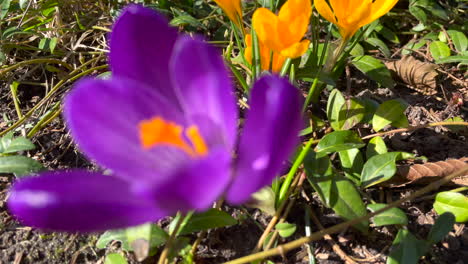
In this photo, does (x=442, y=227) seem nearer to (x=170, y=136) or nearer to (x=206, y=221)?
(x=206, y=221)

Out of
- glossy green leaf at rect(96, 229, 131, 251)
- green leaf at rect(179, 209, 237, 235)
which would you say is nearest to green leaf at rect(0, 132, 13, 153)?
glossy green leaf at rect(96, 229, 131, 251)

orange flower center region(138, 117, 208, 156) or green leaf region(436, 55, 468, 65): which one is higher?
orange flower center region(138, 117, 208, 156)

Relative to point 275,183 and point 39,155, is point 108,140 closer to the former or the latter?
point 275,183

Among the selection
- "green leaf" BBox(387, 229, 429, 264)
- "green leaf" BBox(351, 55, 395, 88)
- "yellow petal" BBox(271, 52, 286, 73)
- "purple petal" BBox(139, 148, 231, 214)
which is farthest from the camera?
"green leaf" BBox(351, 55, 395, 88)

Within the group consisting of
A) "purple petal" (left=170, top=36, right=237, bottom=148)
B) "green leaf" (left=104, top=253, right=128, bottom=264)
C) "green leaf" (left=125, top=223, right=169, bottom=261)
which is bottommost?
"green leaf" (left=104, top=253, right=128, bottom=264)

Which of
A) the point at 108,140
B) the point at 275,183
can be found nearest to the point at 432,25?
the point at 275,183

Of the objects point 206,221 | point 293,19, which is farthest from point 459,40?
point 206,221

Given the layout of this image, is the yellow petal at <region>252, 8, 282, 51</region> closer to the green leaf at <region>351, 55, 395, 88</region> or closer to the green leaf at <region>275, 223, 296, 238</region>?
the green leaf at <region>275, 223, 296, 238</region>
